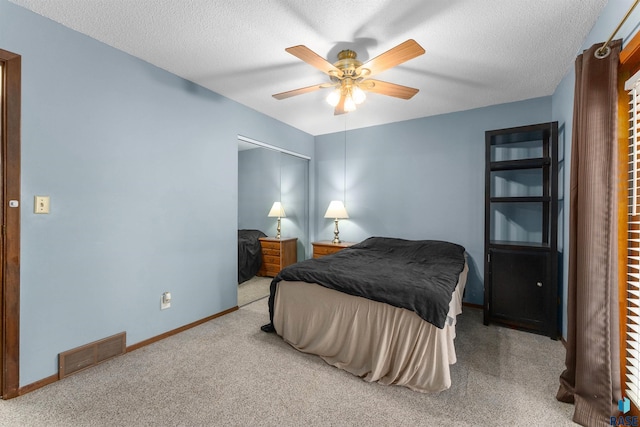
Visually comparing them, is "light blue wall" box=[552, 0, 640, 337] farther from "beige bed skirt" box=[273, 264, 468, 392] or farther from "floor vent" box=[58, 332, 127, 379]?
"floor vent" box=[58, 332, 127, 379]

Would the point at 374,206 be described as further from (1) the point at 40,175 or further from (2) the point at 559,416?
(1) the point at 40,175

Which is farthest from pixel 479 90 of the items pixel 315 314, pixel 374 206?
pixel 315 314

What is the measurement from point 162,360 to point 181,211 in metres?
1.30

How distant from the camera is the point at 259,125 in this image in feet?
12.4

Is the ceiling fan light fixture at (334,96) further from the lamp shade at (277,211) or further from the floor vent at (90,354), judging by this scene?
the floor vent at (90,354)

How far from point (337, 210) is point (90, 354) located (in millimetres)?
3126

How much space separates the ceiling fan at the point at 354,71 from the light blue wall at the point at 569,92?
1.05 meters

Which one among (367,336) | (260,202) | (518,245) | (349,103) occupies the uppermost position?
(349,103)

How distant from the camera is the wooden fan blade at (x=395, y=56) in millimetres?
1757

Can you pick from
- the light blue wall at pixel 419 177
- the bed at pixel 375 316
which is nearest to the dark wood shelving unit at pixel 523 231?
the light blue wall at pixel 419 177

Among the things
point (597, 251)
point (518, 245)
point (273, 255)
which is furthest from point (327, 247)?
point (597, 251)

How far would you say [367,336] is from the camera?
213 centimetres

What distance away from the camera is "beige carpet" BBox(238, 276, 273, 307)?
3572 mm

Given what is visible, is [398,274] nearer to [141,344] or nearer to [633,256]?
[633,256]
